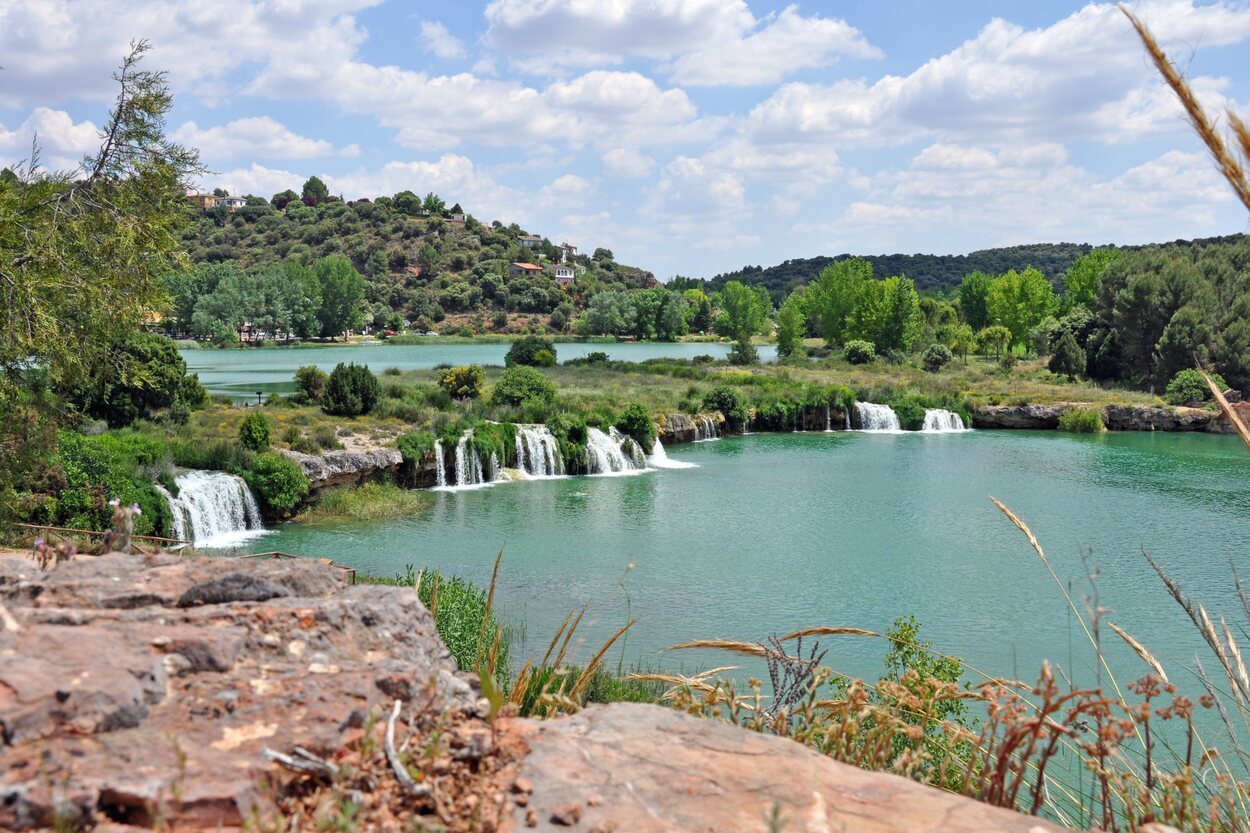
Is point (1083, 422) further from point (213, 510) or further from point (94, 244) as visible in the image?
point (94, 244)

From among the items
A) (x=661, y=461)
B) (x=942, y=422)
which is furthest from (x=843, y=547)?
(x=942, y=422)

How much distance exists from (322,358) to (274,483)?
5162 centimetres

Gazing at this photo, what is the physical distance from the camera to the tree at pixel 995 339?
71.6 metres

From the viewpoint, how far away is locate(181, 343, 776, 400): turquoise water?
48469 mm

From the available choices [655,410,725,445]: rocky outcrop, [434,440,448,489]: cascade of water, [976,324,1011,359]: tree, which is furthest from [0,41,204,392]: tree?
[976,324,1011,359]: tree

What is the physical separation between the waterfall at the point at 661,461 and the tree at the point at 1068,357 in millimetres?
30098

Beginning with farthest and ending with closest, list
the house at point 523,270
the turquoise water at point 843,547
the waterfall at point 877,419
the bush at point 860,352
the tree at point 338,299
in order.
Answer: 1. the house at point 523,270
2. the tree at point 338,299
3. the bush at point 860,352
4. the waterfall at point 877,419
5. the turquoise water at point 843,547

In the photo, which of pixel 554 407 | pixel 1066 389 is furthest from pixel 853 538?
pixel 1066 389

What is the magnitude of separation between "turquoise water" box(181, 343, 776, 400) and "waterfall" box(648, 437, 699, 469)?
16.4 meters

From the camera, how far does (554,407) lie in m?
32.3

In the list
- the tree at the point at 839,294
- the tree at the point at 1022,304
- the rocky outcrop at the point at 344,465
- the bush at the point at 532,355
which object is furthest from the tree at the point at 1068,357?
the rocky outcrop at the point at 344,465

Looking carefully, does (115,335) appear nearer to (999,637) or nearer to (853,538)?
(999,637)

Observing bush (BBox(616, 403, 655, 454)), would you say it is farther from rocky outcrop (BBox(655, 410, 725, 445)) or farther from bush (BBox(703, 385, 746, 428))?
bush (BBox(703, 385, 746, 428))

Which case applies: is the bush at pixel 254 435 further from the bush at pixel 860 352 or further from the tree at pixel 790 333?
the tree at pixel 790 333
